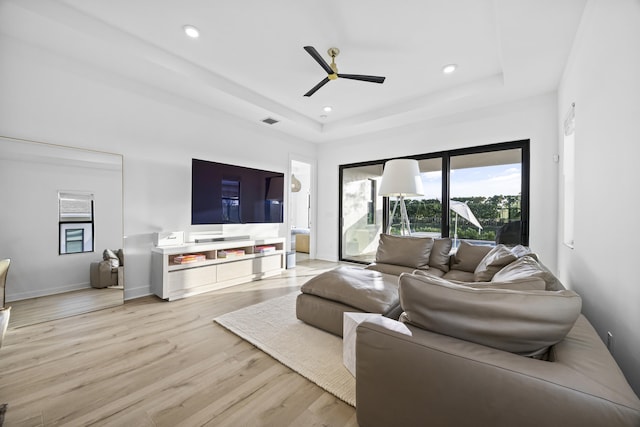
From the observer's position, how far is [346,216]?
18.5ft

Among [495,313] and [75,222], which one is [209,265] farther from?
[495,313]

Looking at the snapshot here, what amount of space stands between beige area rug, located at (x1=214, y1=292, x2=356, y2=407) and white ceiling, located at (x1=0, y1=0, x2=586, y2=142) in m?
2.74

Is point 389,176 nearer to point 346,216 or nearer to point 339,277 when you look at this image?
point 339,277

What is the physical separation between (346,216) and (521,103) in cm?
337

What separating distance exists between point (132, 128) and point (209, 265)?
1.91 m

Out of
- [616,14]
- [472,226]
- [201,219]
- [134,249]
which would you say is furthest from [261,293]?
[616,14]

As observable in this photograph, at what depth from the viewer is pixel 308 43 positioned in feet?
8.75

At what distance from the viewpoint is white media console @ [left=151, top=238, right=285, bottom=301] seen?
3.11m

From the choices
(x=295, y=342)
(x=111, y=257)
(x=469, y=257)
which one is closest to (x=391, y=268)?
(x=469, y=257)

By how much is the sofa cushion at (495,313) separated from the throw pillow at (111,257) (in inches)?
129

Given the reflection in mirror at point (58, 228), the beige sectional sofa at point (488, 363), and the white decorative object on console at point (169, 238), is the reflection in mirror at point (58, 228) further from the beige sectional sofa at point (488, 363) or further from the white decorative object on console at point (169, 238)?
the beige sectional sofa at point (488, 363)

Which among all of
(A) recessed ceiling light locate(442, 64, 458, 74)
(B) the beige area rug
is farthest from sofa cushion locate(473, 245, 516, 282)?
(A) recessed ceiling light locate(442, 64, 458, 74)

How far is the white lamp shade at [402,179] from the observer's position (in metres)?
3.30

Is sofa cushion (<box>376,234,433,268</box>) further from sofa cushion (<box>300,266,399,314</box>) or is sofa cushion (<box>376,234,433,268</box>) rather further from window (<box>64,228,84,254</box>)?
window (<box>64,228,84,254</box>)
